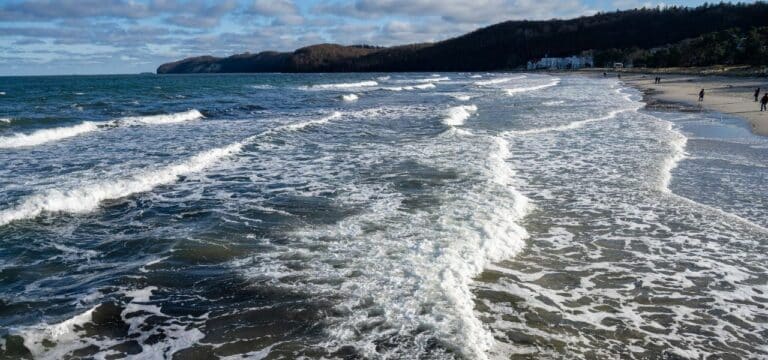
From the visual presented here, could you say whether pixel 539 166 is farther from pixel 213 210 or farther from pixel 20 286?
pixel 20 286

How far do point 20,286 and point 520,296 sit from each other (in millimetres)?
6736

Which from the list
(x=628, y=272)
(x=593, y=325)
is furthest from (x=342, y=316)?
(x=628, y=272)

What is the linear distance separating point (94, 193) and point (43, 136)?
13.9m

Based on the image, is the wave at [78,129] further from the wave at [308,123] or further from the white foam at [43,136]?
the wave at [308,123]

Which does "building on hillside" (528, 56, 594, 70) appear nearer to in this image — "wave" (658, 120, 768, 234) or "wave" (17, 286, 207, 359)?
"wave" (658, 120, 768, 234)

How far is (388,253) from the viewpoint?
8.20 meters

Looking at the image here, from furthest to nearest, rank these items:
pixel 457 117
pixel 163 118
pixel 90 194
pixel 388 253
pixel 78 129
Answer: pixel 163 118, pixel 457 117, pixel 78 129, pixel 90 194, pixel 388 253

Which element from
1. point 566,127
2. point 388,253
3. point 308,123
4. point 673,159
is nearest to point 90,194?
point 388,253

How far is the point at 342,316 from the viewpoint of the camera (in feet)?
20.4

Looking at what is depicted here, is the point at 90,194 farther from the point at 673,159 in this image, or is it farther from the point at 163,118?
the point at 163,118

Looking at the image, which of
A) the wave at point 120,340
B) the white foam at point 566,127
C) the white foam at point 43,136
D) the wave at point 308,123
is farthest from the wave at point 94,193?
the white foam at point 566,127

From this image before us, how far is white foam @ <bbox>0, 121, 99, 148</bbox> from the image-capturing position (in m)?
21.2

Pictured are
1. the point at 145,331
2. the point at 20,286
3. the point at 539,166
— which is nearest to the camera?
the point at 145,331

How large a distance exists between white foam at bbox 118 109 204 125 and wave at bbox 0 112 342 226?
47.2ft
